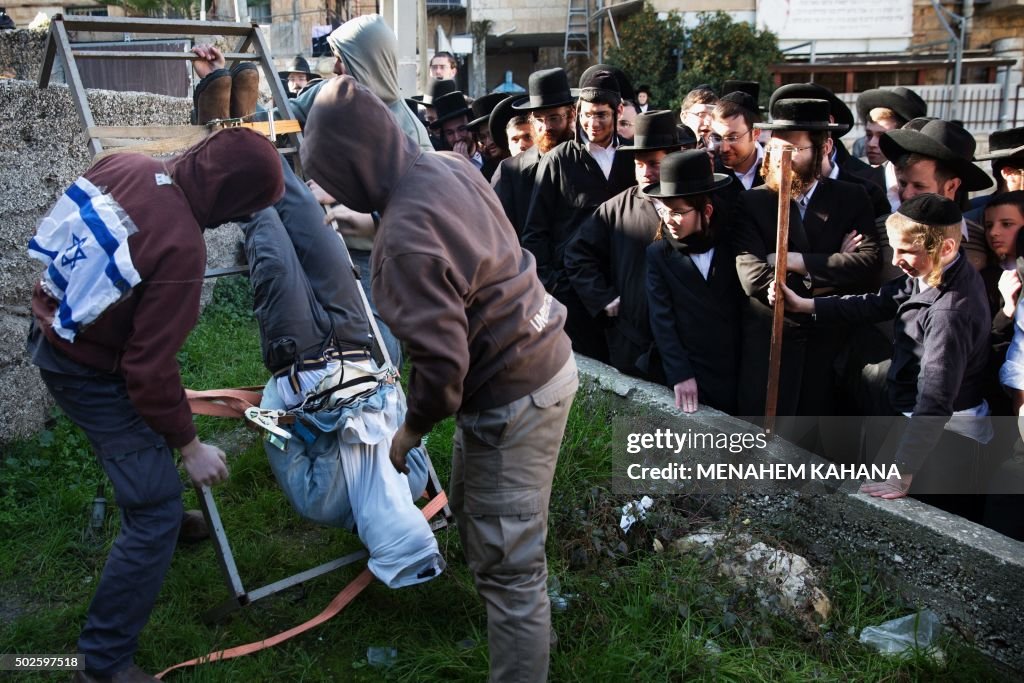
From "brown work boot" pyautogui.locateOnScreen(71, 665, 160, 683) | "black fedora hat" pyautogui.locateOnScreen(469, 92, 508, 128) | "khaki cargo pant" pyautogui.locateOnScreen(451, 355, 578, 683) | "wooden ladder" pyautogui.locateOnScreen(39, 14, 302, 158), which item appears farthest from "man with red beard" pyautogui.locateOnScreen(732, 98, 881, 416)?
"black fedora hat" pyautogui.locateOnScreen(469, 92, 508, 128)

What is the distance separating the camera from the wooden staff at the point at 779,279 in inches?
150

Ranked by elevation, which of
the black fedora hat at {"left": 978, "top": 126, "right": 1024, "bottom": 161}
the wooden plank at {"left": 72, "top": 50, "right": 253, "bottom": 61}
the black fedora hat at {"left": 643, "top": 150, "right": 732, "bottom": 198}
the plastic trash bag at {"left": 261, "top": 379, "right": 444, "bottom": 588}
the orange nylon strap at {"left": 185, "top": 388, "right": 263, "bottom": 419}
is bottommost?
the plastic trash bag at {"left": 261, "top": 379, "right": 444, "bottom": 588}

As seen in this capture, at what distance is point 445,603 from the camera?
3381 mm

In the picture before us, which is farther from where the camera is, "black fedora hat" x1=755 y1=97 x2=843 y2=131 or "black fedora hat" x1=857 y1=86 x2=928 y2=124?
"black fedora hat" x1=857 y1=86 x2=928 y2=124

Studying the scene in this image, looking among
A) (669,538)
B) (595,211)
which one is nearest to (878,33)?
(595,211)

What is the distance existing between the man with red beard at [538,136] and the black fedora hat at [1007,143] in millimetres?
2462

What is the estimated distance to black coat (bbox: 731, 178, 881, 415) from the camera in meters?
4.04

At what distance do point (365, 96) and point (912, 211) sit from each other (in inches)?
86.9

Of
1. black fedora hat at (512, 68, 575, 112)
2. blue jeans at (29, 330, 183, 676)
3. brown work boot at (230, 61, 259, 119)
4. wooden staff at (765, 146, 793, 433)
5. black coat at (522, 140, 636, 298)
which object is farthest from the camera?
black fedora hat at (512, 68, 575, 112)

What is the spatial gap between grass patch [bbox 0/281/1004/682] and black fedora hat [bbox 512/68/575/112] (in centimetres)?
232

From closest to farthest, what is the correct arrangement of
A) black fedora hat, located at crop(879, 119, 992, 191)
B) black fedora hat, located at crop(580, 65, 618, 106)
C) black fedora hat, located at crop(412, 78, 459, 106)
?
1. black fedora hat, located at crop(879, 119, 992, 191)
2. black fedora hat, located at crop(580, 65, 618, 106)
3. black fedora hat, located at crop(412, 78, 459, 106)

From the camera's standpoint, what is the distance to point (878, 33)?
21.2 metres

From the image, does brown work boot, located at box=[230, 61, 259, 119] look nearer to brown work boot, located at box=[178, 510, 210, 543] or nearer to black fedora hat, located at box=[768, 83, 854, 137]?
brown work boot, located at box=[178, 510, 210, 543]

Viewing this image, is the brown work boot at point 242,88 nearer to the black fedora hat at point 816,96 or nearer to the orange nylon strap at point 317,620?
the orange nylon strap at point 317,620
